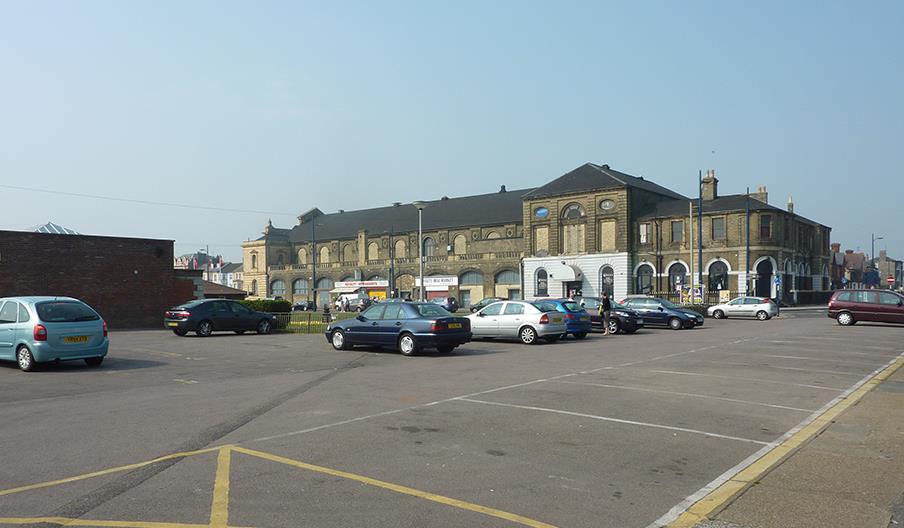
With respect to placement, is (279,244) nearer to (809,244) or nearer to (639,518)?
(809,244)

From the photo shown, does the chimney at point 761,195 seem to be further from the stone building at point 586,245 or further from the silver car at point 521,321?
the silver car at point 521,321

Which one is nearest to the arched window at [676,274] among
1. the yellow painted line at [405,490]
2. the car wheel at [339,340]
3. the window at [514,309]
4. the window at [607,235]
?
the window at [607,235]

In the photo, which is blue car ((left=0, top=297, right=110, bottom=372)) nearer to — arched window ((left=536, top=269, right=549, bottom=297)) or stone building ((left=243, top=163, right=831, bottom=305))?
stone building ((left=243, top=163, right=831, bottom=305))

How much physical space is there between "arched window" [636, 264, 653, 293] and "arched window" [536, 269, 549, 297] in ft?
31.6

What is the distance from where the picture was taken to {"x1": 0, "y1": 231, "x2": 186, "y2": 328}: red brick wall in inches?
1128

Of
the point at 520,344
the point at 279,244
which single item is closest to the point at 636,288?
the point at 520,344

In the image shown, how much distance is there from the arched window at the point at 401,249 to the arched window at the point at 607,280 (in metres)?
30.0

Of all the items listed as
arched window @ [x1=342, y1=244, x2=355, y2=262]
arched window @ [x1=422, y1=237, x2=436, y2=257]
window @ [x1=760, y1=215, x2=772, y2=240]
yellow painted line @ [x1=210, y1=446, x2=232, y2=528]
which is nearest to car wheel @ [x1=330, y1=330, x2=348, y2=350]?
yellow painted line @ [x1=210, y1=446, x2=232, y2=528]

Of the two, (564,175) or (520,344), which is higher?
(564,175)

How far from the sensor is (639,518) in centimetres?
534

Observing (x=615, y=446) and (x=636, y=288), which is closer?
(x=615, y=446)

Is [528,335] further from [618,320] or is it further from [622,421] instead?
[622,421]

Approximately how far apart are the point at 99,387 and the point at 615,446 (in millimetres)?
9073

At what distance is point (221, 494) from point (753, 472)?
4.77m
